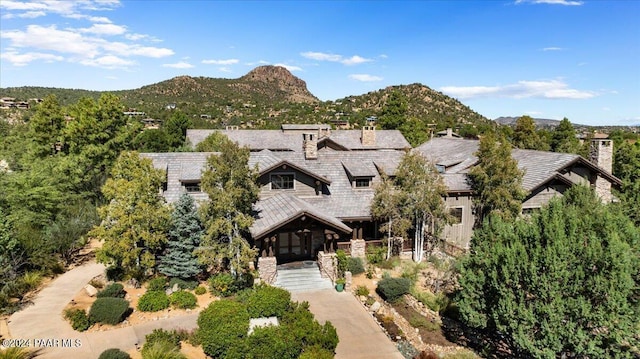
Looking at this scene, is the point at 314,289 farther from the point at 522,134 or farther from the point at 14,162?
the point at 522,134

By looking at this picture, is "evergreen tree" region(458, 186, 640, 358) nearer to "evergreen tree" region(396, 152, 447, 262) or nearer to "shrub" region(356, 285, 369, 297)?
"shrub" region(356, 285, 369, 297)

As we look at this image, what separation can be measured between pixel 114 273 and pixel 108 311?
5.01 m

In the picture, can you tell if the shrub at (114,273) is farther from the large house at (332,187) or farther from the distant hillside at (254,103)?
the distant hillside at (254,103)

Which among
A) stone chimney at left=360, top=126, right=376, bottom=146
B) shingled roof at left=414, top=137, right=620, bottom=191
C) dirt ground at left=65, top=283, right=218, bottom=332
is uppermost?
stone chimney at left=360, top=126, right=376, bottom=146

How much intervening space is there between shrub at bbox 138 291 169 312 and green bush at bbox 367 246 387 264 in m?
11.6

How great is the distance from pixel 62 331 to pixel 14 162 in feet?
106

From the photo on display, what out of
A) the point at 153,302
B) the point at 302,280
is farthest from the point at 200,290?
the point at 302,280

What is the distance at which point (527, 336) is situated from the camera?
1257 centimetres

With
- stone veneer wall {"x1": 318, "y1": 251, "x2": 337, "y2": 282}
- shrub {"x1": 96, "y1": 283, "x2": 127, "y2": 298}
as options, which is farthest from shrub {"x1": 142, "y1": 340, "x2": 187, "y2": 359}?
stone veneer wall {"x1": 318, "y1": 251, "x2": 337, "y2": 282}

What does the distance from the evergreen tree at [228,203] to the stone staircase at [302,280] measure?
98.4 inches

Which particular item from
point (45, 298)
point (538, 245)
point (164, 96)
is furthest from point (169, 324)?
point (164, 96)

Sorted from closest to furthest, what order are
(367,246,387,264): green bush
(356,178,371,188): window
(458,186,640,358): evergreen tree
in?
1. (458,186,640,358): evergreen tree
2. (367,246,387,264): green bush
3. (356,178,371,188): window

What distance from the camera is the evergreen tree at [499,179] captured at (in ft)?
78.0

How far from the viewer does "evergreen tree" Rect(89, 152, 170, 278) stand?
18.8m
